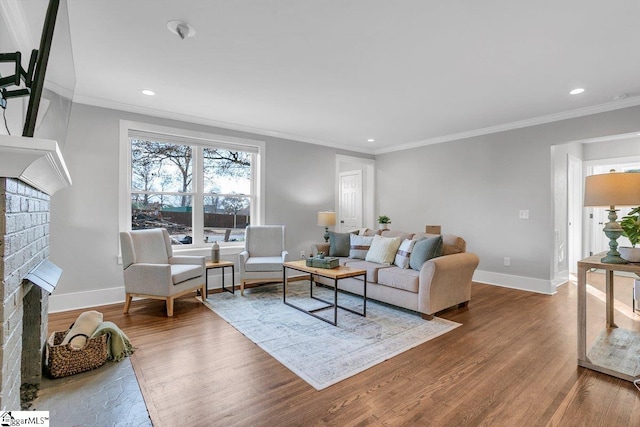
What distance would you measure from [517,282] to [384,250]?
7.30ft

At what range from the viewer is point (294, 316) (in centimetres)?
328

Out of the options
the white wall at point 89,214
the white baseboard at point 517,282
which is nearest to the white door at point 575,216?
the white baseboard at point 517,282

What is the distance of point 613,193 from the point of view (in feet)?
7.23

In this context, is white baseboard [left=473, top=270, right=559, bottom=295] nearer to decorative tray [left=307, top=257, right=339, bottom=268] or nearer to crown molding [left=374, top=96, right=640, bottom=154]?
crown molding [left=374, top=96, right=640, bottom=154]

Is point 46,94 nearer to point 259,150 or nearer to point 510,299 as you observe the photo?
point 259,150


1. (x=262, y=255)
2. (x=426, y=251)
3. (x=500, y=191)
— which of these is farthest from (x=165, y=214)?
(x=500, y=191)

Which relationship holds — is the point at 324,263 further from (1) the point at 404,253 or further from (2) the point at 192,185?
(2) the point at 192,185

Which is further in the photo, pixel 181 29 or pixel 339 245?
pixel 339 245

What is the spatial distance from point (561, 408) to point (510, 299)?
246 centimetres

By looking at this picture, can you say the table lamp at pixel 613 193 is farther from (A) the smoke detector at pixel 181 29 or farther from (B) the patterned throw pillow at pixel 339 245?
(A) the smoke detector at pixel 181 29

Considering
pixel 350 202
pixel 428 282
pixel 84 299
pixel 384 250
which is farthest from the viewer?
pixel 350 202

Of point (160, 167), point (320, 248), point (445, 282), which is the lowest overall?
point (445, 282)

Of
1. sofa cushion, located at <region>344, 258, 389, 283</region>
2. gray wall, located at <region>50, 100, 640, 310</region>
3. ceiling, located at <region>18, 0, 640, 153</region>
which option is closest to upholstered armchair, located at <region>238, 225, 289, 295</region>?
gray wall, located at <region>50, 100, 640, 310</region>

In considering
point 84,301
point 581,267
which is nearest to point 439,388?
point 581,267
